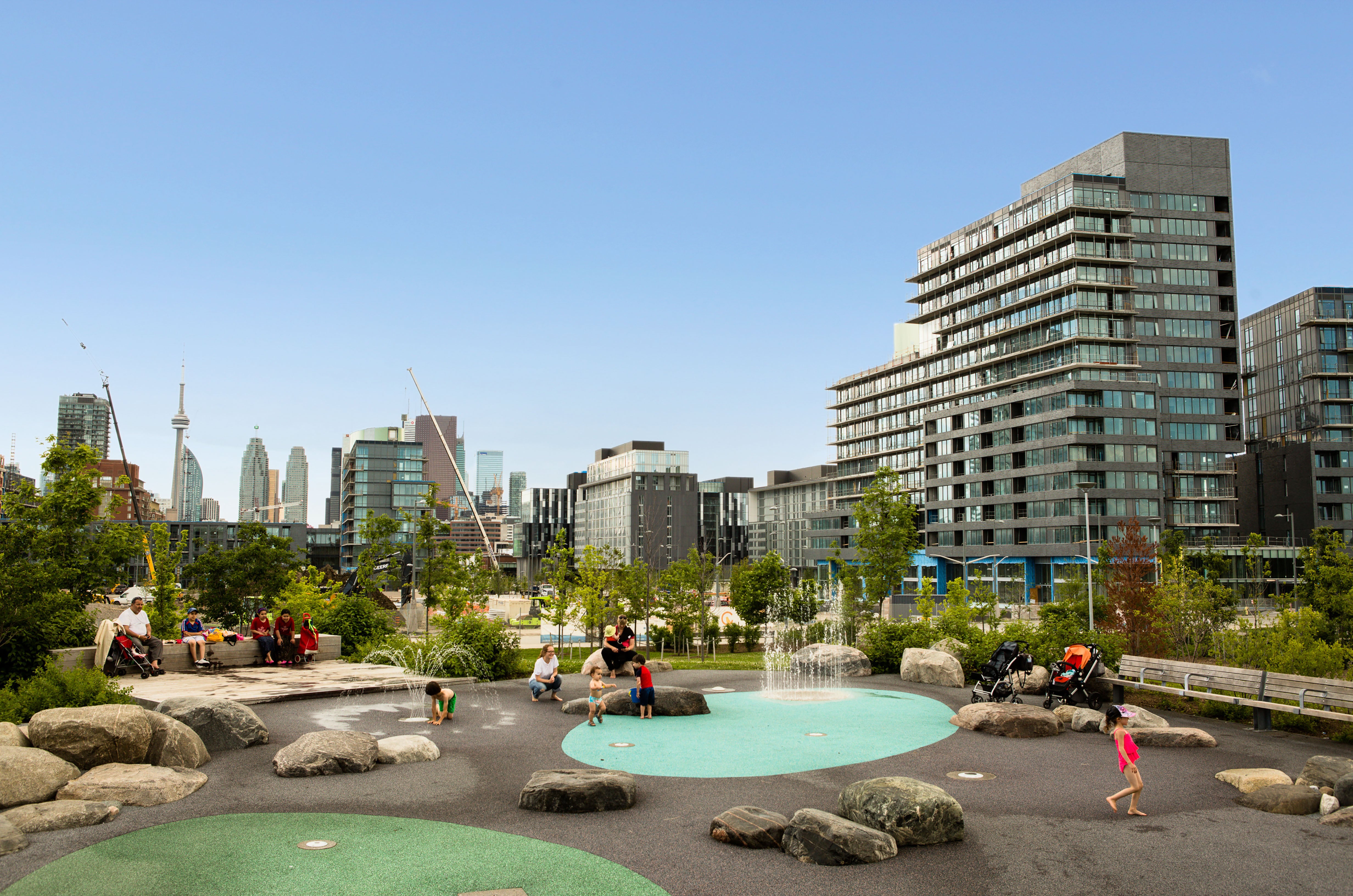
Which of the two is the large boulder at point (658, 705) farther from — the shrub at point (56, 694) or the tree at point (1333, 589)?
the tree at point (1333, 589)

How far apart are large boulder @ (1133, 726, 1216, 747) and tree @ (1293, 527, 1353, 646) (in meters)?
9.70

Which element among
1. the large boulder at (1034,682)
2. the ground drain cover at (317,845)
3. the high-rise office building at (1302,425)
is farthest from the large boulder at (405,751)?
the high-rise office building at (1302,425)

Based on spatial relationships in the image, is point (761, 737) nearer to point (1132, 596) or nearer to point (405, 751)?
point (405, 751)

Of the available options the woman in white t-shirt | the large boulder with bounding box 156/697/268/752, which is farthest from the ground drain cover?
the woman in white t-shirt

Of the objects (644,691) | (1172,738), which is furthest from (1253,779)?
(644,691)

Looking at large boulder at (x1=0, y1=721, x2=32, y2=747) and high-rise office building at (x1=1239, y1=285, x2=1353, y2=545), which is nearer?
large boulder at (x1=0, y1=721, x2=32, y2=747)

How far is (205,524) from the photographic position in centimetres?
14875

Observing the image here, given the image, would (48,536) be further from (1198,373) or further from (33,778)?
(1198,373)

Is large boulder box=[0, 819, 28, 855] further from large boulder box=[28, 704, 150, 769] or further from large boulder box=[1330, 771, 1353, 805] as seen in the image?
large boulder box=[1330, 771, 1353, 805]

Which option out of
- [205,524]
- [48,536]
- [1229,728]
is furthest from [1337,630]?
[205,524]

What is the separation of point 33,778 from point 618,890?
22.7 feet

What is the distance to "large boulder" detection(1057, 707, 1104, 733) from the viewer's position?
51.4 ft

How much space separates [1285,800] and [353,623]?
2233 centimetres

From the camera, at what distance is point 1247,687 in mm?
16141
